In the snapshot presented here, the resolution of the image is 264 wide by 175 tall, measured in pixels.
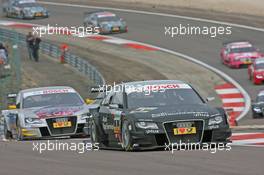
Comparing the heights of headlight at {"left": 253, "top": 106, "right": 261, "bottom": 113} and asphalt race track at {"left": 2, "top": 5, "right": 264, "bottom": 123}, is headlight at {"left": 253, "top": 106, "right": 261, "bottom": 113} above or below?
above

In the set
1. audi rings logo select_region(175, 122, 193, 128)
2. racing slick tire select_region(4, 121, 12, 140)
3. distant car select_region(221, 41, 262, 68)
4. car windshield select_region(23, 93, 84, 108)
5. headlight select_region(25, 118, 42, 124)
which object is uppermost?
audi rings logo select_region(175, 122, 193, 128)

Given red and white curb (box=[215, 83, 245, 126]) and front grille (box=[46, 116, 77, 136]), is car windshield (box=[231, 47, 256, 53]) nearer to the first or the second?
red and white curb (box=[215, 83, 245, 126])

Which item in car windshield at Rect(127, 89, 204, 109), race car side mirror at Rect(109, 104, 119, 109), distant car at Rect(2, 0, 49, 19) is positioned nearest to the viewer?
car windshield at Rect(127, 89, 204, 109)

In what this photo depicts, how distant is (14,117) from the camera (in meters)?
21.0

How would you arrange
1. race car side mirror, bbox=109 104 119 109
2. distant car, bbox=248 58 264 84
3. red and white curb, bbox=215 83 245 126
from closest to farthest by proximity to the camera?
race car side mirror, bbox=109 104 119 109 < red and white curb, bbox=215 83 245 126 < distant car, bbox=248 58 264 84

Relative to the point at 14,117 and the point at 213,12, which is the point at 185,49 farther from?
the point at 14,117

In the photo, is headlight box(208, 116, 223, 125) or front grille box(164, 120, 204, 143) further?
headlight box(208, 116, 223, 125)

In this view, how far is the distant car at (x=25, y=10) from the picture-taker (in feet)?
204

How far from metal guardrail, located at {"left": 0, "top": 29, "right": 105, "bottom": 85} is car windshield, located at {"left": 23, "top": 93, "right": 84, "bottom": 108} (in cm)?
1277

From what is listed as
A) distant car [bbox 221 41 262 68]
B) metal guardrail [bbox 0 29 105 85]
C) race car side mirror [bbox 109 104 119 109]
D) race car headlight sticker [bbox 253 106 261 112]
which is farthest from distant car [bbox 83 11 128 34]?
race car side mirror [bbox 109 104 119 109]

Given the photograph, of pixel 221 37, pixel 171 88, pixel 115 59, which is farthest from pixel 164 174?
pixel 221 37

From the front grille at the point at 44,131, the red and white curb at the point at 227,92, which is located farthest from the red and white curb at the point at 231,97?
the front grille at the point at 44,131

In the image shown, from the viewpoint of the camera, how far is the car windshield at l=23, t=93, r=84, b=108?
21.0 m

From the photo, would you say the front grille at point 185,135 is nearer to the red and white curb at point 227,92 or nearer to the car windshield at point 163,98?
the car windshield at point 163,98
